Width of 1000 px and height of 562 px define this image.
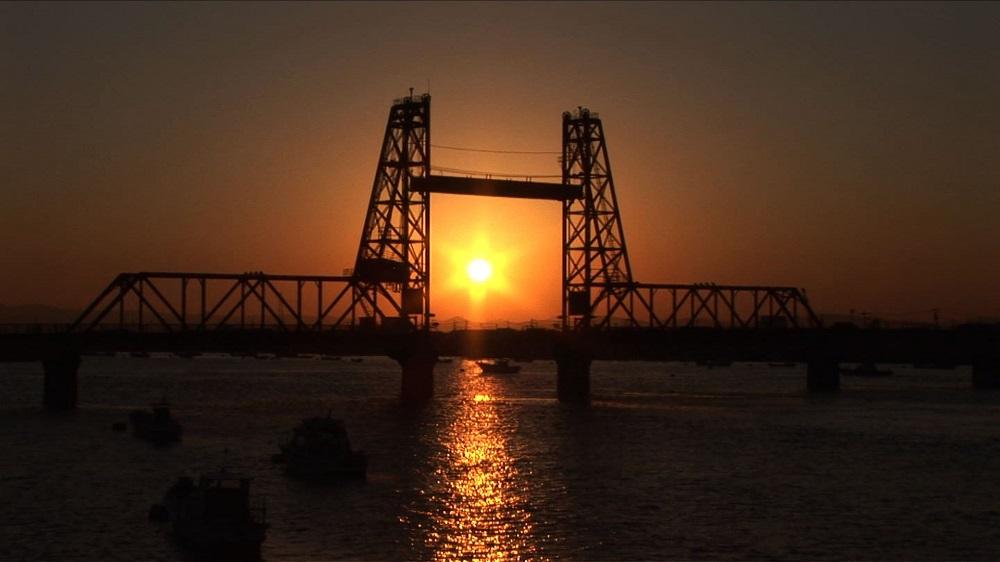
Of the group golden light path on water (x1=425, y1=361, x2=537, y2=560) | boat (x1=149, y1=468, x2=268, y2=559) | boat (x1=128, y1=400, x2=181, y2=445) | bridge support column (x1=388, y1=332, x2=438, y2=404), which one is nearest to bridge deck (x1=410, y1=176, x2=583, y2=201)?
bridge support column (x1=388, y1=332, x2=438, y2=404)

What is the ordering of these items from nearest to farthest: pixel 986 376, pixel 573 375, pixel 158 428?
pixel 158 428
pixel 573 375
pixel 986 376

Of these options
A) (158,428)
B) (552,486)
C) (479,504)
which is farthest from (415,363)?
(479,504)

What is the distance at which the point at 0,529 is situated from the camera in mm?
52094

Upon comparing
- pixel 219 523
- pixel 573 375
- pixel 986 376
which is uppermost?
pixel 573 375

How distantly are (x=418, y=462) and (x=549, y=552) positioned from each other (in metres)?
29.8

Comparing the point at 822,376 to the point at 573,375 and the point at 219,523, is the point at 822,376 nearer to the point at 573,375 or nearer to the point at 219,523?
the point at 573,375

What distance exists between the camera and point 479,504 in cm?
5988

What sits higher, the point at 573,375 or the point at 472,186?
the point at 472,186

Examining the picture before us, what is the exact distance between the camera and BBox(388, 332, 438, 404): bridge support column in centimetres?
13150

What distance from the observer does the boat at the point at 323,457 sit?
6806 centimetres

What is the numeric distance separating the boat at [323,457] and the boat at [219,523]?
16.7m

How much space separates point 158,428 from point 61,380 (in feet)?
103

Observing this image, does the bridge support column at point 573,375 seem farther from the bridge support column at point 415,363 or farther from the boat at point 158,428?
the boat at point 158,428

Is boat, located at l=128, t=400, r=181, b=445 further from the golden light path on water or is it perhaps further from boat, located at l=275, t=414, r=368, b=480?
boat, located at l=275, t=414, r=368, b=480
